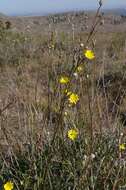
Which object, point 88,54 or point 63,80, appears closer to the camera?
point 88,54

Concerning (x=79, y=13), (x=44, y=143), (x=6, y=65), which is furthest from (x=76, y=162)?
(x=6, y=65)

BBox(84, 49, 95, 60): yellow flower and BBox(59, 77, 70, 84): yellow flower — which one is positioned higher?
BBox(84, 49, 95, 60): yellow flower

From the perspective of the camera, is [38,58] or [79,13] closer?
[79,13]

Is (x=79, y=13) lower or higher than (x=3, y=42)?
higher

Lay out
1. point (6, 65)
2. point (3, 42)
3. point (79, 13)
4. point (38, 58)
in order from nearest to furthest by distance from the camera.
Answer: point (79, 13)
point (6, 65)
point (38, 58)
point (3, 42)

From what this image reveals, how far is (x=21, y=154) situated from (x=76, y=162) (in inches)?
19.5

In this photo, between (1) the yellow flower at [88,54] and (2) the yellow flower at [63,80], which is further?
(2) the yellow flower at [63,80]

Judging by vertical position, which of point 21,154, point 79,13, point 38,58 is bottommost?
point 38,58

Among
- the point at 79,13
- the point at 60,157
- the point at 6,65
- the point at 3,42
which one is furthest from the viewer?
the point at 3,42

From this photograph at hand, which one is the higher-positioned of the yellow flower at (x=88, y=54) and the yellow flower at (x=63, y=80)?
the yellow flower at (x=88, y=54)

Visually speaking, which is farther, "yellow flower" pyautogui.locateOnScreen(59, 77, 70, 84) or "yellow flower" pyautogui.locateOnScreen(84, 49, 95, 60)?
"yellow flower" pyautogui.locateOnScreen(59, 77, 70, 84)

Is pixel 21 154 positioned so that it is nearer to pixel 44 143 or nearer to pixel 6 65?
pixel 44 143

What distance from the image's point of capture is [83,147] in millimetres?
3197

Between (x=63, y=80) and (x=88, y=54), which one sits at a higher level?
(x=88, y=54)
